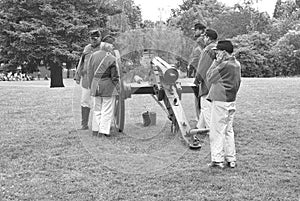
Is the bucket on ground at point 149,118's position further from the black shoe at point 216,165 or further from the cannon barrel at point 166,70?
the black shoe at point 216,165

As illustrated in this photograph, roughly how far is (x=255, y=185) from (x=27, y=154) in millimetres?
3637

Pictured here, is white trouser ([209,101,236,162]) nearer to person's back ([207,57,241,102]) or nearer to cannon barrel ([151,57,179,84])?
person's back ([207,57,241,102])

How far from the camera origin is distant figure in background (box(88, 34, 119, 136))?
6.59 m

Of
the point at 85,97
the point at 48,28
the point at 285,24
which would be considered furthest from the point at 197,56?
the point at 285,24

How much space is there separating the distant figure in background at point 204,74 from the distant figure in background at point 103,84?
50.0 inches

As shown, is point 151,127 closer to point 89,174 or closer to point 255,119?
point 89,174

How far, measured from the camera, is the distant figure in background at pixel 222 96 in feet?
19.4

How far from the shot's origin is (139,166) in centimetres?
579

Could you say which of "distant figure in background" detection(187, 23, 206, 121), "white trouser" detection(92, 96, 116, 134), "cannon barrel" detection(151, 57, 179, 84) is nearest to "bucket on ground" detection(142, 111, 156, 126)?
"cannon barrel" detection(151, 57, 179, 84)

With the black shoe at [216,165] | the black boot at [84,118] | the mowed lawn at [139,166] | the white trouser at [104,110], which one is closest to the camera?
the mowed lawn at [139,166]

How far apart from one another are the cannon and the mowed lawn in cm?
13

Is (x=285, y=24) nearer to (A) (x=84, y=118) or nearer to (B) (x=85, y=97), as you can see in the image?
(A) (x=84, y=118)

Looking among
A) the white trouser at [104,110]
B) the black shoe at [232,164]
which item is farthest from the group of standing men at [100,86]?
the black shoe at [232,164]

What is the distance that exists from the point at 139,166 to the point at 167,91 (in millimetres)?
1435
